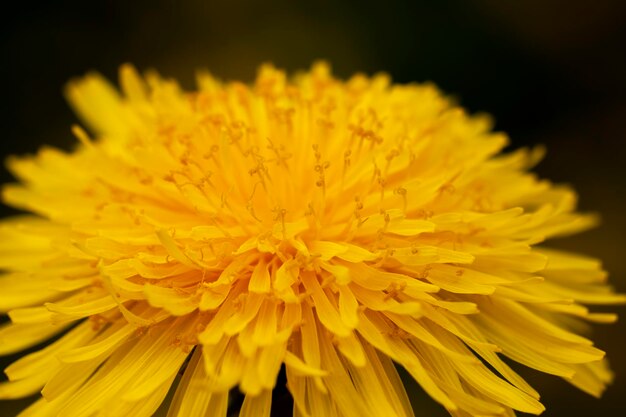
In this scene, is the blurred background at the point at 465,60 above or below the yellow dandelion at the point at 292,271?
above

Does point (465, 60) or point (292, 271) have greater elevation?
point (465, 60)

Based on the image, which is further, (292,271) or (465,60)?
(465,60)

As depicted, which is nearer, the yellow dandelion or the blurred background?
the yellow dandelion

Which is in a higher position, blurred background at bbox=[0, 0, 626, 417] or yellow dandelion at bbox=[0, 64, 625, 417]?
blurred background at bbox=[0, 0, 626, 417]

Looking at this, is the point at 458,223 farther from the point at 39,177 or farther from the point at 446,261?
the point at 39,177

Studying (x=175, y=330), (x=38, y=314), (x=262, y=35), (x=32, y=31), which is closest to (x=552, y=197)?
(x=175, y=330)
